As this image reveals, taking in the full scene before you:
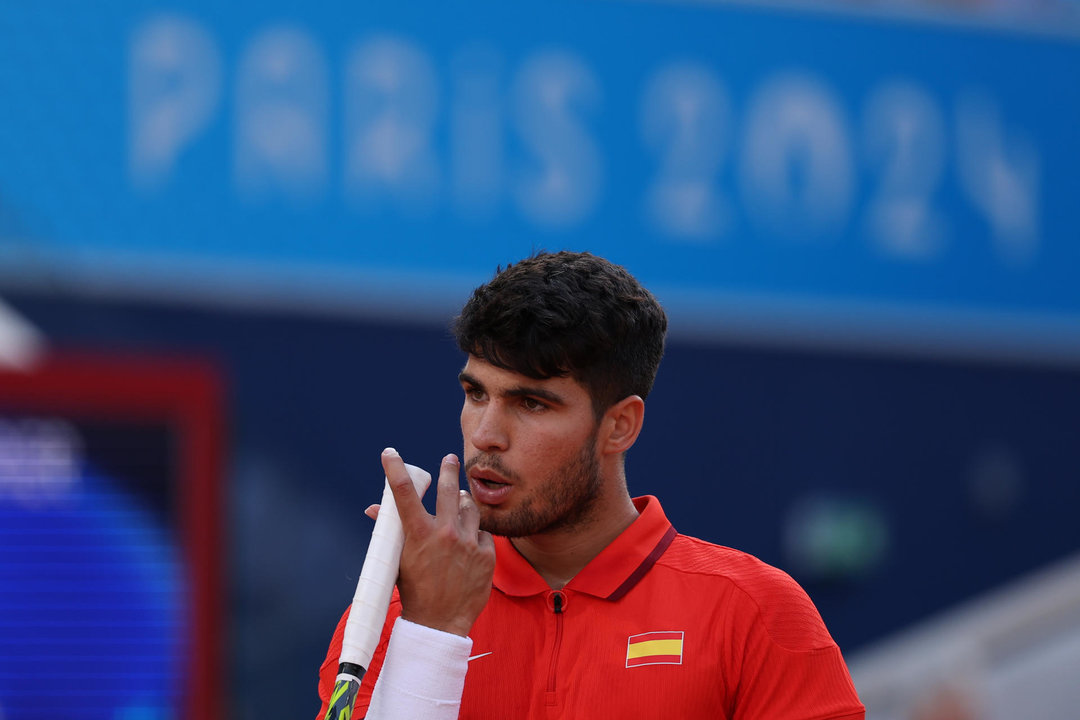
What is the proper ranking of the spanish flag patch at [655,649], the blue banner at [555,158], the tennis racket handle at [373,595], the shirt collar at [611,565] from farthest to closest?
the blue banner at [555,158] < the shirt collar at [611,565] < the spanish flag patch at [655,649] < the tennis racket handle at [373,595]

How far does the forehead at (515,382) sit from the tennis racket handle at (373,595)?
0.83 feet

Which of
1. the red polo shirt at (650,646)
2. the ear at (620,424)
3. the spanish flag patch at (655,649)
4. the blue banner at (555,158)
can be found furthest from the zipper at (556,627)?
the blue banner at (555,158)

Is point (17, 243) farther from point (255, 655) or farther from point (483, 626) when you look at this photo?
point (483, 626)

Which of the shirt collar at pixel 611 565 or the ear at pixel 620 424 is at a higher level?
the ear at pixel 620 424

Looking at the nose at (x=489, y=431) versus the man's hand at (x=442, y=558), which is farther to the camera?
the nose at (x=489, y=431)

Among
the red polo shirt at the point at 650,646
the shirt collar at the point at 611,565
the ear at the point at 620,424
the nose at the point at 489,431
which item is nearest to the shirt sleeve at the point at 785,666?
the red polo shirt at the point at 650,646

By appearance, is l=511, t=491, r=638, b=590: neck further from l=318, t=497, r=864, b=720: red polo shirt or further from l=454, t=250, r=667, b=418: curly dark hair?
l=454, t=250, r=667, b=418: curly dark hair

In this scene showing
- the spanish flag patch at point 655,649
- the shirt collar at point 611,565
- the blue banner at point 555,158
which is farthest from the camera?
the blue banner at point 555,158

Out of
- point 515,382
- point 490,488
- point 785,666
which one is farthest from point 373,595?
point 785,666

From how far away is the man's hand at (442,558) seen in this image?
1.84 meters

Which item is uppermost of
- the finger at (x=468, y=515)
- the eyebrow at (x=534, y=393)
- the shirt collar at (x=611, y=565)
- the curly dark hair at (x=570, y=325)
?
the curly dark hair at (x=570, y=325)

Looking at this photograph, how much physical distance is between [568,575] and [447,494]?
1.11 ft

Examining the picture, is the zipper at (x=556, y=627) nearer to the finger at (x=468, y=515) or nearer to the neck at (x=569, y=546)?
the neck at (x=569, y=546)

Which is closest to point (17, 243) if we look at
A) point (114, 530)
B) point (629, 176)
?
point (114, 530)
